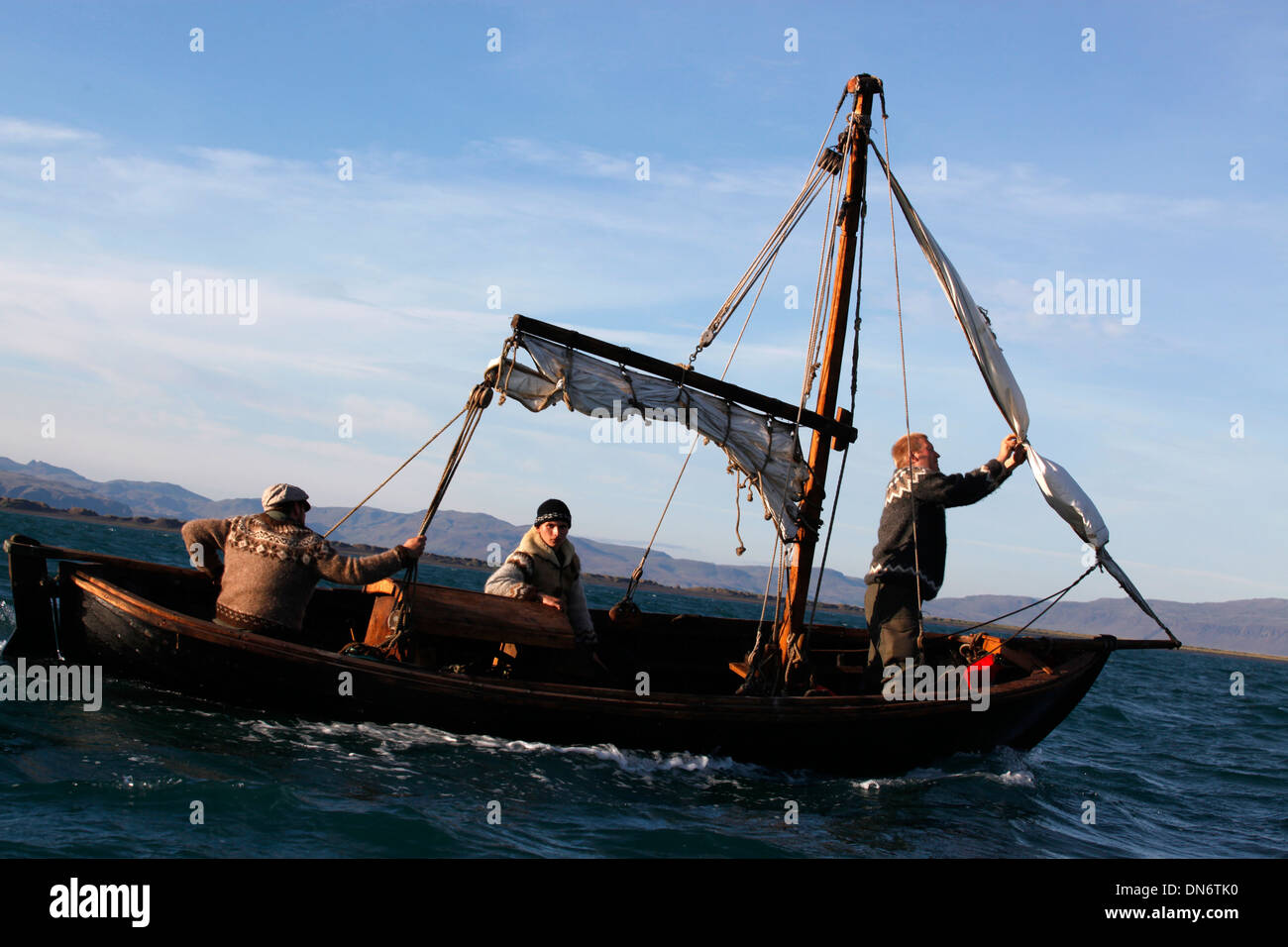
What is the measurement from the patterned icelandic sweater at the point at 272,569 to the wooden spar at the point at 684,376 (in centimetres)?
308

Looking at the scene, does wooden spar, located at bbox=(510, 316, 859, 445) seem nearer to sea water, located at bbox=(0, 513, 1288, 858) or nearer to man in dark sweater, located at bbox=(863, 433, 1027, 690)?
man in dark sweater, located at bbox=(863, 433, 1027, 690)

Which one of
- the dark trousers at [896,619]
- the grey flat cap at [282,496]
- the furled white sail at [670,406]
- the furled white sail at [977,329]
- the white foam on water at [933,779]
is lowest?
the white foam on water at [933,779]

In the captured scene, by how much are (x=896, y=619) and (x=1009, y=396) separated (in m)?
3.46

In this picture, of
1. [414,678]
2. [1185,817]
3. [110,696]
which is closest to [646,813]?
[414,678]

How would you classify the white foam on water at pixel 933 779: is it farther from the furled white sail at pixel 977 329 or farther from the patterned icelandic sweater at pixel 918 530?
the furled white sail at pixel 977 329

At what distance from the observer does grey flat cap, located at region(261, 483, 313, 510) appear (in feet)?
32.5

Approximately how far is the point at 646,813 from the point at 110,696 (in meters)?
5.61

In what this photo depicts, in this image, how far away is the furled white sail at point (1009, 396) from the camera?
1265 cm

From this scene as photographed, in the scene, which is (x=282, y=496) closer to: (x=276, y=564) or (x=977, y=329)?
(x=276, y=564)

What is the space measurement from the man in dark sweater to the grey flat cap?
6.60 m
